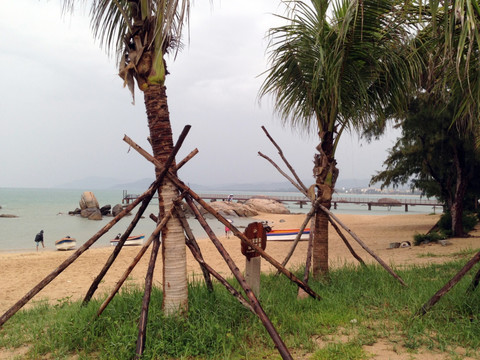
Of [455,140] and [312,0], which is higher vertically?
[312,0]

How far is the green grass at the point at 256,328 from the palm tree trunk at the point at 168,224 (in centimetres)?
25

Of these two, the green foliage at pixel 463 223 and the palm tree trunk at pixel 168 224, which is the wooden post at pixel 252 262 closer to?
the palm tree trunk at pixel 168 224

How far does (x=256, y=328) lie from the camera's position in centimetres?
433

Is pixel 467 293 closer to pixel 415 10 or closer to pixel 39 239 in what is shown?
pixel 415 10

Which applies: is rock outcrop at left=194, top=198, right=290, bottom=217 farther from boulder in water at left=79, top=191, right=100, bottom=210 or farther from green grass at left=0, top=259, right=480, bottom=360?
green grass at left=0, top=259, right=480, bottom=360

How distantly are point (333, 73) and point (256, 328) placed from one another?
4.14 m

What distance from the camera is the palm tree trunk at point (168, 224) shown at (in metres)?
4.53

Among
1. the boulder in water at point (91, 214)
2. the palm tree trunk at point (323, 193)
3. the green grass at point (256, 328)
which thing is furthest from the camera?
the boulder in water at point (91, 214)

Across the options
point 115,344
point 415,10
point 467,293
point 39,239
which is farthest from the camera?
point 39,239

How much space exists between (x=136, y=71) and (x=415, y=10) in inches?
166

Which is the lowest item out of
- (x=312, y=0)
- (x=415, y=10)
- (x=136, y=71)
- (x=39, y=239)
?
(x=39, y=239)

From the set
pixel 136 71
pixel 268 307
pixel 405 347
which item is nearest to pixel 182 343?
pixel 268 307

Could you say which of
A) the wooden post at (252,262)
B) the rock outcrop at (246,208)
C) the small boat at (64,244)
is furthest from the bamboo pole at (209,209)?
the rock outcrop at (246,208)

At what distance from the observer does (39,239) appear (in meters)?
21.3
